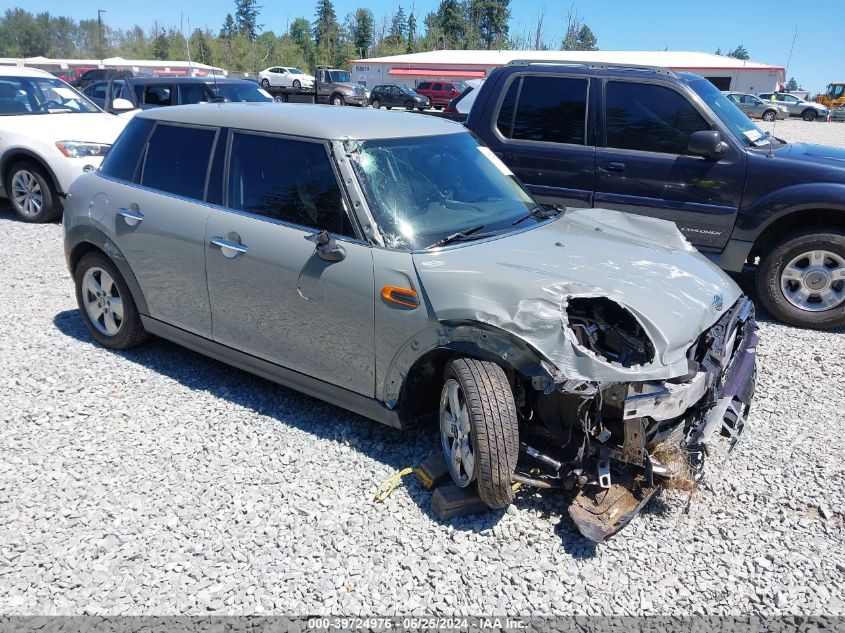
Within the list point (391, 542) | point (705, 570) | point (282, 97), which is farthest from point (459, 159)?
point (282, 97)

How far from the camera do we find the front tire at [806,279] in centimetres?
564

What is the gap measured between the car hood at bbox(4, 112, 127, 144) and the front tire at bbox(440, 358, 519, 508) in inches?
296

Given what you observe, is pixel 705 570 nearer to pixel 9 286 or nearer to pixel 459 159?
pixel 459 159

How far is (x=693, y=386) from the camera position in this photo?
292 cm

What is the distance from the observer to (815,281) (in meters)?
5.75

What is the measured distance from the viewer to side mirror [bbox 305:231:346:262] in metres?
3.48

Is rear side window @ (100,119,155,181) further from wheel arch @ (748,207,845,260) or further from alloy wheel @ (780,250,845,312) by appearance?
alloy wheel @ (780,250,845,312)

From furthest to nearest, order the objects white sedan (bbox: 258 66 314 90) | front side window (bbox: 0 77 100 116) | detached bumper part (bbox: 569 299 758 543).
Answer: white sedan (bbox: 258 66 314 90) < front side window (bbox: 0 77 100 116) < detached bumper part (bbox: 569 299 758 543)

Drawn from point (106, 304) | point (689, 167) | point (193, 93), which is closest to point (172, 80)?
point (193, 93)

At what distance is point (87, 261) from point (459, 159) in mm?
2893

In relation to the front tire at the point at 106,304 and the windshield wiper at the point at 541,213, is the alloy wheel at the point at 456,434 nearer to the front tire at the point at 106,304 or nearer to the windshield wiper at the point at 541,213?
the windshield wiper at the point at 541,213

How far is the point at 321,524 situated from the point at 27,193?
8236 mm

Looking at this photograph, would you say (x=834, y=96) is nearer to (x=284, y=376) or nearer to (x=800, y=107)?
(x=800, y=107)

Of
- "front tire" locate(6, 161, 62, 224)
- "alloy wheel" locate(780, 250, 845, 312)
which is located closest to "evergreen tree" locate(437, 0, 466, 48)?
"front tire" locate(6, 161, 62, 224)
